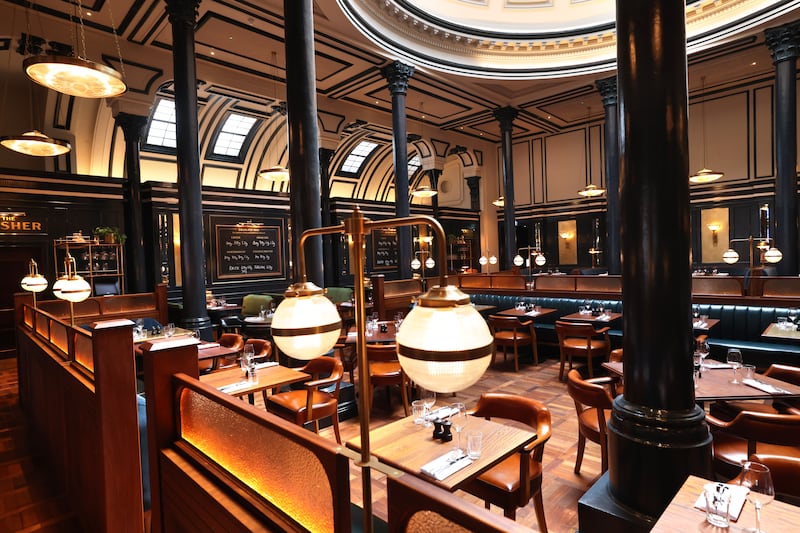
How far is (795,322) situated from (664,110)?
15.8 feet

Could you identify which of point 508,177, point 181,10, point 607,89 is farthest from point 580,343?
point 181,10

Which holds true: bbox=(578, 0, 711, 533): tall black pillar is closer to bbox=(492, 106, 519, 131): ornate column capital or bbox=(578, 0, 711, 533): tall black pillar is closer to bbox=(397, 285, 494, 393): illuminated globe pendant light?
bbox=(397, 285, 494, 393): illuminated globe pendant light

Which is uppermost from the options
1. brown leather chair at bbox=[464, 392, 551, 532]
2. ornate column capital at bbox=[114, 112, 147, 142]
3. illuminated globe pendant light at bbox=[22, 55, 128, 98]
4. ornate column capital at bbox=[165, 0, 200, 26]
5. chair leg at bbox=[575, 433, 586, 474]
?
ornate column capital at bbox=[165, 0, 200, 26]

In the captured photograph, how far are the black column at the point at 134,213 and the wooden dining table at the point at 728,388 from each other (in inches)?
377

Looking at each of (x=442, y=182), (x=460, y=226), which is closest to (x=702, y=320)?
(x=460, y=226)

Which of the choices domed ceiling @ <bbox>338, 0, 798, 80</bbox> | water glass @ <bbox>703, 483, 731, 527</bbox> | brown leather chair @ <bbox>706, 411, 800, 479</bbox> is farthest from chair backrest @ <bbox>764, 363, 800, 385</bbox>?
domed ceiling @ <bbox>338, 0, 798, 80</bbox>

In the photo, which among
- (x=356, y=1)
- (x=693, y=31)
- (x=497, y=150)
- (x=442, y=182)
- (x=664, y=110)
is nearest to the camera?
(x=664, y=110)

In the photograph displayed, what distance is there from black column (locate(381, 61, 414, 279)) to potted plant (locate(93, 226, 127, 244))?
19.0 feet

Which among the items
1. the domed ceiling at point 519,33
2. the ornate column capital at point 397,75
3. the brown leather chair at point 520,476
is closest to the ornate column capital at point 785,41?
the domed ceiling at point 519,33

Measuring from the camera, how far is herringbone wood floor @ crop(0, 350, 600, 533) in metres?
2.87

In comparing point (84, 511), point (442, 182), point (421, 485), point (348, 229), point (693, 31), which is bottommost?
point (84, 511)

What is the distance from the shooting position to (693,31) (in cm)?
884

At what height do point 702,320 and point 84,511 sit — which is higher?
point 702,320

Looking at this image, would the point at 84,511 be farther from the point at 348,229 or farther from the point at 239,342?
the point at 348,229
